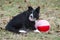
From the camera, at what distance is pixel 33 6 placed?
10445 mm

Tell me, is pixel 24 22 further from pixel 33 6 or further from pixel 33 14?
pixel 33 6

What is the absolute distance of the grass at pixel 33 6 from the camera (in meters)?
A: 7.03

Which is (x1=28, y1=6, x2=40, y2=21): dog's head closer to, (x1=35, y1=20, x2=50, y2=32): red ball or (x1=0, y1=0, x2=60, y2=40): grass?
(x1=35, y1=20, x2=50, y2=32): red ball

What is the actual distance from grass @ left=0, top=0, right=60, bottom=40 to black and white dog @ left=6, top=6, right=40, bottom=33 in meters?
0.19

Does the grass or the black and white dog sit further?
the black and white dog

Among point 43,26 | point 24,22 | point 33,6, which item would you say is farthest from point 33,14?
point 33,6

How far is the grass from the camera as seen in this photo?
7.03m

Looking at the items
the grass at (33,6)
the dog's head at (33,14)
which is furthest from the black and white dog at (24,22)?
the grass at (33,6)

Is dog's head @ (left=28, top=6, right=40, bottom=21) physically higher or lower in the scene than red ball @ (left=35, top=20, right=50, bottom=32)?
higher

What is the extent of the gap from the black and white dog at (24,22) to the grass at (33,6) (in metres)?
0.19

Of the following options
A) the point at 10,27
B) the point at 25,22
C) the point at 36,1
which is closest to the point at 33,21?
the point at 25,22

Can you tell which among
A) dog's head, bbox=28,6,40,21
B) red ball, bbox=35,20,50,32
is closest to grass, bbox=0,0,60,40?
red ball, bbox=35,20,50,32

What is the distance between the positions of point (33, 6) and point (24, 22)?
3084mm

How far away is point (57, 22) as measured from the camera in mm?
8344
